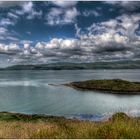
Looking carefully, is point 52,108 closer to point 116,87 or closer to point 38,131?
point 116,87

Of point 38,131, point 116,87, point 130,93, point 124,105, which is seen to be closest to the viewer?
point 38,131

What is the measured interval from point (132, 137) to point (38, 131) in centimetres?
Answer: 263

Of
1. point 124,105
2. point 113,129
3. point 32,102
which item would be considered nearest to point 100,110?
point 124,105

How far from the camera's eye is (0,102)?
76.7m

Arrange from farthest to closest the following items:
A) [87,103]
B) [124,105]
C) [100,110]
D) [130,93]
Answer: [130,93] < [87,103] < [124,105] < [100,110]

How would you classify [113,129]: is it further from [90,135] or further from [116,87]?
[116,87]

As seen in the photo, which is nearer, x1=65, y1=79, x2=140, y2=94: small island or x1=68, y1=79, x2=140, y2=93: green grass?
x1=65, y1=79, x2=140, y2=94: small island

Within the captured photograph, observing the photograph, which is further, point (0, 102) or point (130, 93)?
point (130, 93)

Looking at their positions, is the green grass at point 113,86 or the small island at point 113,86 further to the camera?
the green grass at point 113,86

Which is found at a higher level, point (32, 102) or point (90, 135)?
point (90, 135)

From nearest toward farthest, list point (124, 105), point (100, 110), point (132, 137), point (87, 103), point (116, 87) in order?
point (132, 137) → point (100, 110) → point (124, 105) → point (87, 103) → point (116, 87)

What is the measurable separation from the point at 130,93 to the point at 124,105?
22935 millimetres

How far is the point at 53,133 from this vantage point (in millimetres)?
8320

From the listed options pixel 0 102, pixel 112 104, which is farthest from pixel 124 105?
pixel 0 102
